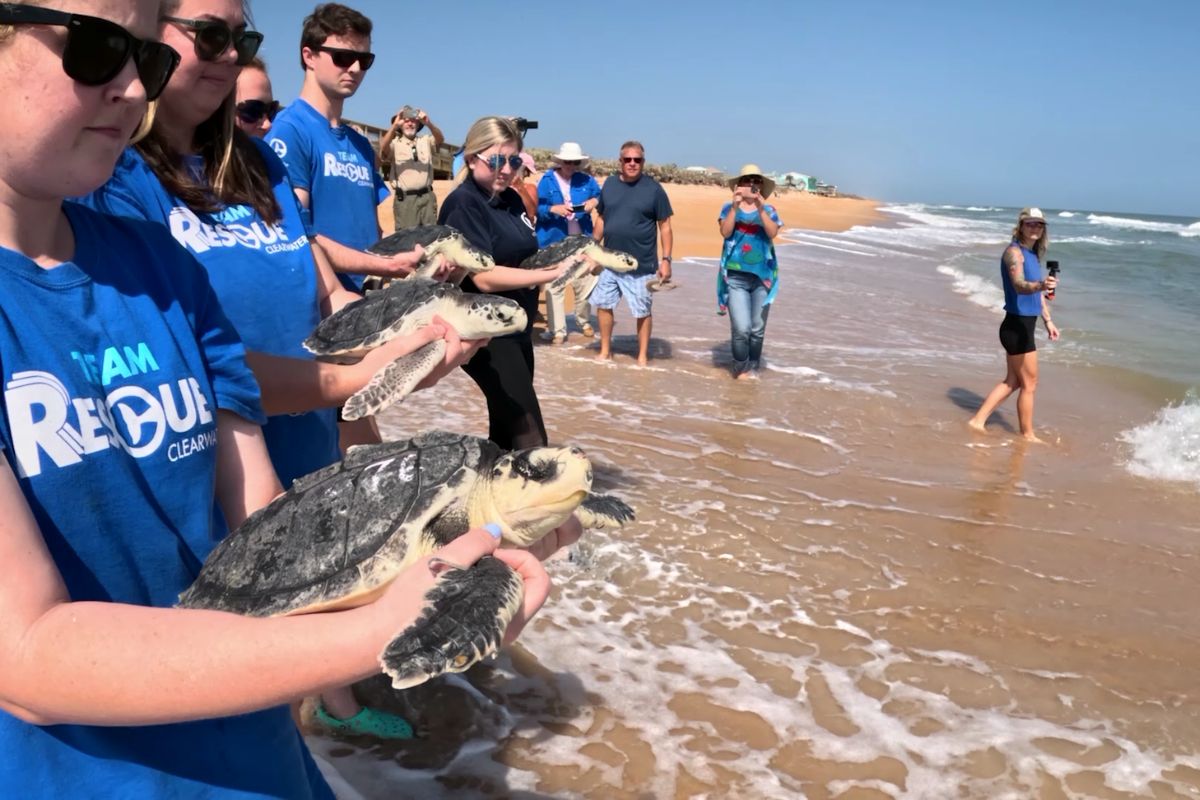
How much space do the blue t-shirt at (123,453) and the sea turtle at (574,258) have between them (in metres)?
2.84

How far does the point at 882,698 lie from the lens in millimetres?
2949

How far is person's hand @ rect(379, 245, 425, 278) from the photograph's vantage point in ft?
9.76

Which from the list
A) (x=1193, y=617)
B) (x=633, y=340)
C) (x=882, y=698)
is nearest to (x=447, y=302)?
(x=882, y=698)

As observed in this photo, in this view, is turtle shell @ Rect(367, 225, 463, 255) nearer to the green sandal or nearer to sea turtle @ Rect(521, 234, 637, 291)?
sea turtle @ Rect(521, 234, 637, 291)

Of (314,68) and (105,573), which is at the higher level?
(314,68)

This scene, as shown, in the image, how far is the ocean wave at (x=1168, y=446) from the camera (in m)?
5.65

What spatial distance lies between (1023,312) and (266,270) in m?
6.04

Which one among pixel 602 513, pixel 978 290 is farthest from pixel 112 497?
pixel 978 290

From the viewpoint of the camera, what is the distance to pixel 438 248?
341 cm

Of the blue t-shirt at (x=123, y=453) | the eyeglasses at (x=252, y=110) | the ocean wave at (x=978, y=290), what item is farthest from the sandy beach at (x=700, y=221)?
the blue t-shirt at (x=123, y=453)

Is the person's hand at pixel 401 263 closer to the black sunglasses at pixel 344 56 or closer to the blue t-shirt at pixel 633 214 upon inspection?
the black sunglasses at pixel 344 56

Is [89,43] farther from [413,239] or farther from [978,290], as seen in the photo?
[978,290]

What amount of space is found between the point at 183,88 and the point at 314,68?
1.65 m

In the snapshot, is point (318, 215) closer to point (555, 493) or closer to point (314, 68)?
point (314, 68)
